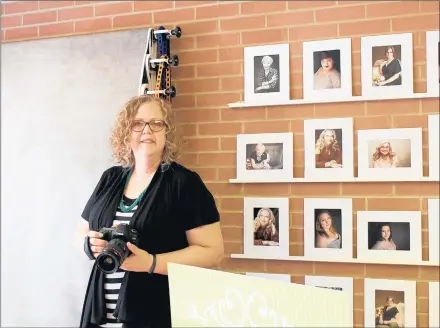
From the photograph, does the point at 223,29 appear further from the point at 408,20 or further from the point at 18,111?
the point at 18,111

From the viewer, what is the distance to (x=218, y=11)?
7.34 feet

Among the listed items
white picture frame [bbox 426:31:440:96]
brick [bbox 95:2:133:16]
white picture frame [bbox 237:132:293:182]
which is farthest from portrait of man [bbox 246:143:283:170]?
brick [bbox 95:2:133:16]

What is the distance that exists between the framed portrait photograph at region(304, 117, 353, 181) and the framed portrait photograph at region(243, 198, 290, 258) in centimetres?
20

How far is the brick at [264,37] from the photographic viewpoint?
2.15 m

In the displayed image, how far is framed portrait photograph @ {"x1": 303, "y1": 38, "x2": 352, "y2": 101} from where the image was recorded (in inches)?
80.9

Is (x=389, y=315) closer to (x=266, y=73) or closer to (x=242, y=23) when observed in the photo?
(x=266, y=73)

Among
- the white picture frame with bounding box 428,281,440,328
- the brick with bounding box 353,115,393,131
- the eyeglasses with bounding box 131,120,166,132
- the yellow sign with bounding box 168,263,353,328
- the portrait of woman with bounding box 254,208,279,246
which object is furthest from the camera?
the portrait of woman with bounding box 254,208,279,246

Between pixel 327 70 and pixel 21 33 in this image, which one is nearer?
pixel 327 70

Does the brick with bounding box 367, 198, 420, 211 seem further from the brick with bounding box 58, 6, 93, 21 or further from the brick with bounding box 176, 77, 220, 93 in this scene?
the brick with bounding box 58, 6, 93, 21

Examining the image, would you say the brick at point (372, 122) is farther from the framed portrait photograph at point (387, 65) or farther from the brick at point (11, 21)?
the brick at point (11, 21)

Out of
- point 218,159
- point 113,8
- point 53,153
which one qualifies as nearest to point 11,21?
point 113,8

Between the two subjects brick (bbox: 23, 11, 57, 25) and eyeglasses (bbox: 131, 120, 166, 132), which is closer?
eyeglasses (bbox: 131, 120, 166, 132)

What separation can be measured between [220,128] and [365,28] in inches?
30.5

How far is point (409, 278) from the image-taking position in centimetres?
196
